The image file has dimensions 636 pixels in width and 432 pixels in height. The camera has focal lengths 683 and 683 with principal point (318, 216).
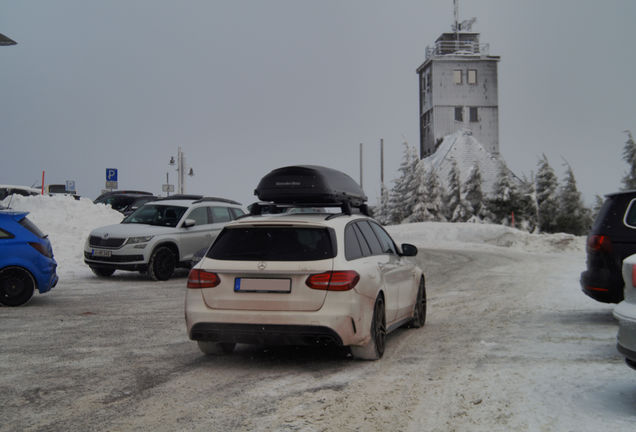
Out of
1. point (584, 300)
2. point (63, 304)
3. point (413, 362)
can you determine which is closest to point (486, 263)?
point (584, 300)

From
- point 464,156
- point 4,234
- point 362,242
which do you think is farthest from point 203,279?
point 464,156

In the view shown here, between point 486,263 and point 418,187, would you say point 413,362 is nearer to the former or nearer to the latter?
point 486,263

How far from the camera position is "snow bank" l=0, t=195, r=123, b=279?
18547mm

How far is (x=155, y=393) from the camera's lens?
5648 mm

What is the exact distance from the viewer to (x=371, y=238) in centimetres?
783

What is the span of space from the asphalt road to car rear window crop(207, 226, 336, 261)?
1.10 metres

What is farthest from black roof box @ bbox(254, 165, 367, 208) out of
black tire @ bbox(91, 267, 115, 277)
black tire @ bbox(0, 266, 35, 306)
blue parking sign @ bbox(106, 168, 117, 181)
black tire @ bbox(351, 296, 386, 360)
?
blue parking sign @ bbox(106, 168, 117, 181)

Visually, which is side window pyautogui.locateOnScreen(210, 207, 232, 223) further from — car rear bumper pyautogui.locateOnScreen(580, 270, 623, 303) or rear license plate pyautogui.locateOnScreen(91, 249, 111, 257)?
car rear bumper pyautogui.locateOnScreen(580, 270, 623, 303)

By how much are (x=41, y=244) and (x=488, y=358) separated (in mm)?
7771

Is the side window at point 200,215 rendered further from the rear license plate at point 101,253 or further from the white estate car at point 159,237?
the rear license plate at point 101,253

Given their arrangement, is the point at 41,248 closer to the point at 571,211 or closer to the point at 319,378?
A: the point at 319,378

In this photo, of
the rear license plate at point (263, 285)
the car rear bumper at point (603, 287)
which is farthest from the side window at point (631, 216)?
the rear license plate at point (263, 285)

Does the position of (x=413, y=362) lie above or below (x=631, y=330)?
below

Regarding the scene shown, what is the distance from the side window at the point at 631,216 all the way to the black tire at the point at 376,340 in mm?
3560
